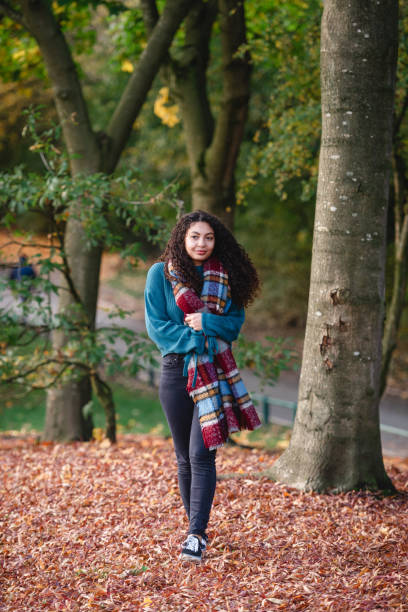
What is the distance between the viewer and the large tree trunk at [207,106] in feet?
25.7

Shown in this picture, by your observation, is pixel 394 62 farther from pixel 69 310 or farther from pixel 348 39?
pixel 69 310

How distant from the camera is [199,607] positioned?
2.90 m

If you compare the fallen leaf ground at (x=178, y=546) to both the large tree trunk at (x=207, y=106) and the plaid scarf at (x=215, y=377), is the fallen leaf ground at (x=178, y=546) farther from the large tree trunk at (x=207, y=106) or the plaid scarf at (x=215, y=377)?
the large tree trunk at (x=207, y=106)

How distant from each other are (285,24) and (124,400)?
10.7 m

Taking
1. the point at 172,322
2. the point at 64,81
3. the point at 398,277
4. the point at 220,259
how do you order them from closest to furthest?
the point at 172,322 → the point at 220,259 → the point at 64,81 → the point at 398,277

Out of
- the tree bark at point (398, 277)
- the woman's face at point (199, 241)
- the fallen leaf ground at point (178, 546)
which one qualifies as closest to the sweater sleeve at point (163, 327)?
the woman's face at point (199, 241)

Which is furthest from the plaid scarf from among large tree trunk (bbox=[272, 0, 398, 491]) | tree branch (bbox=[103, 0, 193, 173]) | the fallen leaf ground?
tree branch (bbox=[103, 0, 193, 173])

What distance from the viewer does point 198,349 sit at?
3352 millimetres

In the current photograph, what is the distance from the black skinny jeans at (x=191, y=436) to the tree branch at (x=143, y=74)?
4201 mm

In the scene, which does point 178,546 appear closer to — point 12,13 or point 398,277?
point 398,277

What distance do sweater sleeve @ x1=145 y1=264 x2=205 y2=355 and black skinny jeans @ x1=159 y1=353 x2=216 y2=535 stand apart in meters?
0.11

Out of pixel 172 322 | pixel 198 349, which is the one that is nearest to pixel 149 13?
pixel 172 322

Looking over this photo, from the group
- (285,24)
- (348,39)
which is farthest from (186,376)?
(285,24)

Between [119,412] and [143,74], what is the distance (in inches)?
377
